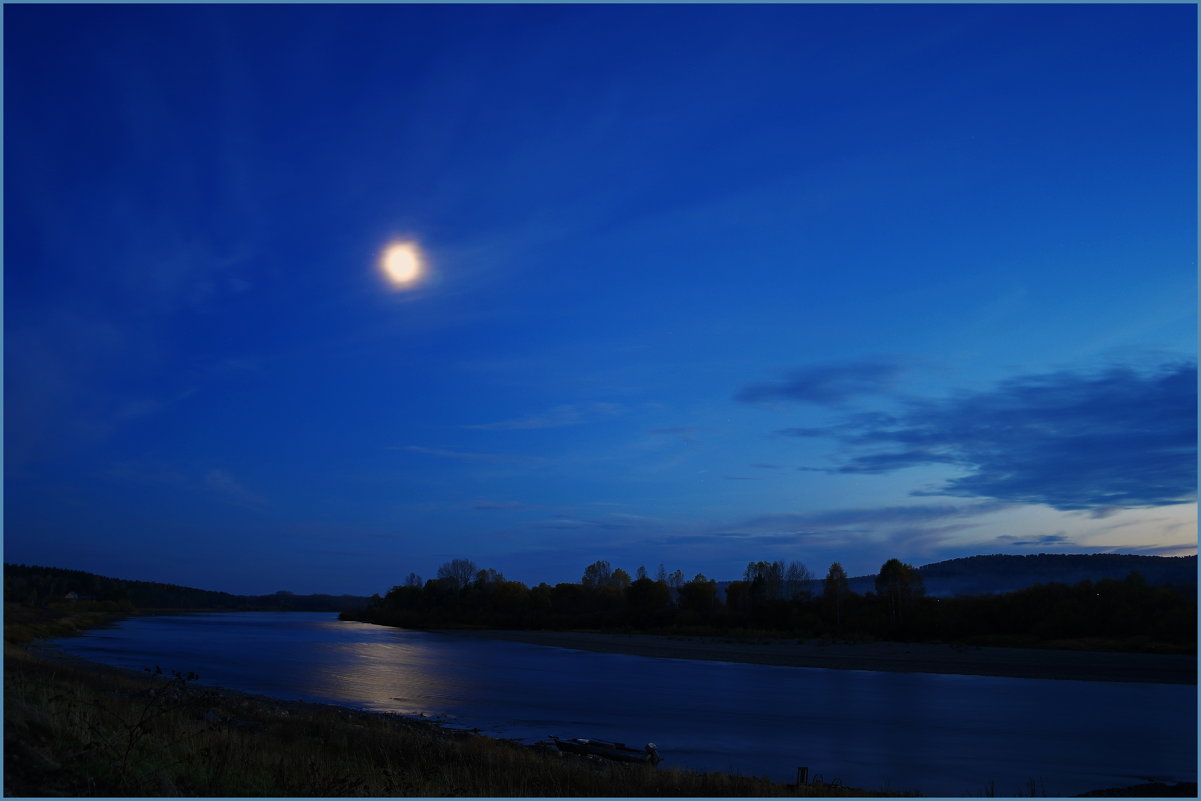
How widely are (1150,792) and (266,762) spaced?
52.5 ft

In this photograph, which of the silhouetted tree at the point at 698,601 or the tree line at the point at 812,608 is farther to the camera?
the silhouetted tree at the point at 698,601

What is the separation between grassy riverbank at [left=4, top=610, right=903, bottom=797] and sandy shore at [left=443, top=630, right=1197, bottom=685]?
36019 mm

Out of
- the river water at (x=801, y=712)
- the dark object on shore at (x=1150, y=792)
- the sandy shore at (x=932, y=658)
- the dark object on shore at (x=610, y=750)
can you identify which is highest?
the dark object on shore at (x=610, y=750)

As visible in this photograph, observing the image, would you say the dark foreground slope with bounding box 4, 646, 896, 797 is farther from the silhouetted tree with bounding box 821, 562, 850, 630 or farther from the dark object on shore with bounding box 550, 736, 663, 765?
the silhouetted tree with bounding box 821, 562, 850, 630

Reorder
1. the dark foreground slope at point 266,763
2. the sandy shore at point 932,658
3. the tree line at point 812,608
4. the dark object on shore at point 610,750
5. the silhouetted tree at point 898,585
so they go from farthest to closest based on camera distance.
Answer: the silhouetted tree at point 898,585
the tree line at point 812,608
the sandy shore at point 932,658
the dark object on shore at point 610,750
the dark foreground slope at point 266,763

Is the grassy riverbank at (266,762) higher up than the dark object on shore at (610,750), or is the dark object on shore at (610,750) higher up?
the grassy riverbank at (266,762)

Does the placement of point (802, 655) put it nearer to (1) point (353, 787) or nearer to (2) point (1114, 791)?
(2) point (1114, 791)

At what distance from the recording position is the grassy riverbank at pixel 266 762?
7047 millimetres

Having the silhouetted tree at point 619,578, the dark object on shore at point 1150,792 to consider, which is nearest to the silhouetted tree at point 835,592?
the silhouetted tree at point 619,578

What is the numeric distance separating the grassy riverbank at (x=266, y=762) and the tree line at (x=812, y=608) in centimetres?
5202

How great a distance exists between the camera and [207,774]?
26.3 feet

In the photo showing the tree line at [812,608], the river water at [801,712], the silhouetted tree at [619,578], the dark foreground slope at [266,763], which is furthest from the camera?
the silhouetted tree at [619,578]

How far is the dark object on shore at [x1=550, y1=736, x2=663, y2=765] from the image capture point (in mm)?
16688

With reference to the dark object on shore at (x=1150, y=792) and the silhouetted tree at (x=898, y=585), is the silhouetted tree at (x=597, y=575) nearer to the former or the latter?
the silhouetted tree at (x=898, y=585)
